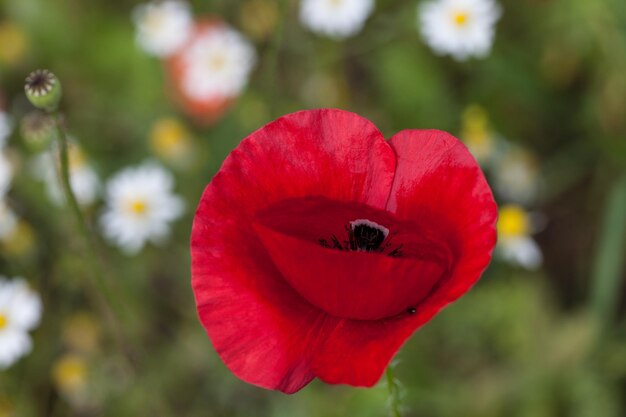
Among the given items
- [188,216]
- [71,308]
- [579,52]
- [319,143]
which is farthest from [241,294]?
[579,52]

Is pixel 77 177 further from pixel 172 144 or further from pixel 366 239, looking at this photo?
pixel 366 239

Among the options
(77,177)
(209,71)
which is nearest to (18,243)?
(77,177)

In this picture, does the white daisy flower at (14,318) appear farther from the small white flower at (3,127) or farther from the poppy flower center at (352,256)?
the poppy flower center at (352,256)

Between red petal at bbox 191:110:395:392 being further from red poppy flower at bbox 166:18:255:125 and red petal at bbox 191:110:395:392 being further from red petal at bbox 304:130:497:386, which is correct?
red poppy flower at bbox 166:18:255:125

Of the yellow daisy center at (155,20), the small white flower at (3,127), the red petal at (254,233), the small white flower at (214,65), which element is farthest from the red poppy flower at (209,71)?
the red petal at (254,233)

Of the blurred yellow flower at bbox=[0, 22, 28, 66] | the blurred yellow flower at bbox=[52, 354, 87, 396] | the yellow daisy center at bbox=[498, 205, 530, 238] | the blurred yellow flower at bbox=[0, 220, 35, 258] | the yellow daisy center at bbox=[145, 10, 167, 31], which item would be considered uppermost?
the yellow daisy center at bbox=[145, 10, 167, 31]

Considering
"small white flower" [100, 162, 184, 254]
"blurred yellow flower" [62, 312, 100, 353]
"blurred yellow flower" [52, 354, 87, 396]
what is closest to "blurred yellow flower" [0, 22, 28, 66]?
"small white flower" [100, 162, 184, 254]
